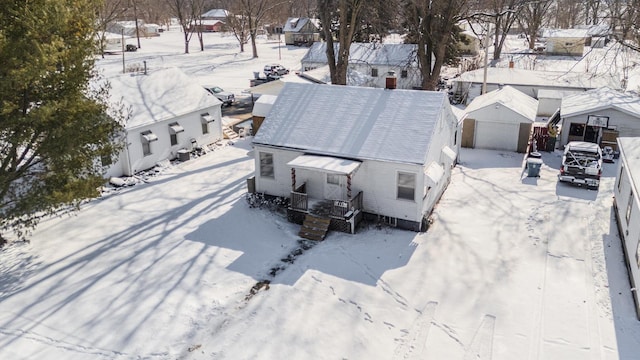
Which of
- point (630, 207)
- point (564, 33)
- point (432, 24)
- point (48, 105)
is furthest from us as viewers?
point (564, 33)

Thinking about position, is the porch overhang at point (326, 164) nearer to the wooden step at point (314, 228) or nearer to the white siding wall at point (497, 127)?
the wooden step at point (314, 228)

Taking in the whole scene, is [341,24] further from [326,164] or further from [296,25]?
[296,25]

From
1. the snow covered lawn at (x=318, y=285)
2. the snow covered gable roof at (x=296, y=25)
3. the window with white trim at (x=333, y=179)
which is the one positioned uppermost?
the snow covered gable roof at (x=296, y=25)

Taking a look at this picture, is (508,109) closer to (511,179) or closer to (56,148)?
(511,179)

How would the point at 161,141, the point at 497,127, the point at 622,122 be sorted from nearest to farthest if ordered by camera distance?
the point at 161,141 < the point at 622,122 < the point at 497,127

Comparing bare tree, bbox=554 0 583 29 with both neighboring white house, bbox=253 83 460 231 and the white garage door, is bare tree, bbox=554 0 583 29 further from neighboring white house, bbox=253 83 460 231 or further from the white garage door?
neighboring white house, bbox=253 83 460 231

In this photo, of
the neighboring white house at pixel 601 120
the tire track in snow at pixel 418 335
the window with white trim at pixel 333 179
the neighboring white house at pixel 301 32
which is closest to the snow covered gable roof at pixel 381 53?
the neighboring white house at pixel 601 120

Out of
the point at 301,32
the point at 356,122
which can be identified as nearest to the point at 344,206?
the point at 356,122

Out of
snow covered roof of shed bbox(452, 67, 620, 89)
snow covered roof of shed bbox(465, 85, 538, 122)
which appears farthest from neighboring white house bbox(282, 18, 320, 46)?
snow covered roof of shed bbox(465, 85, 538, 122)
